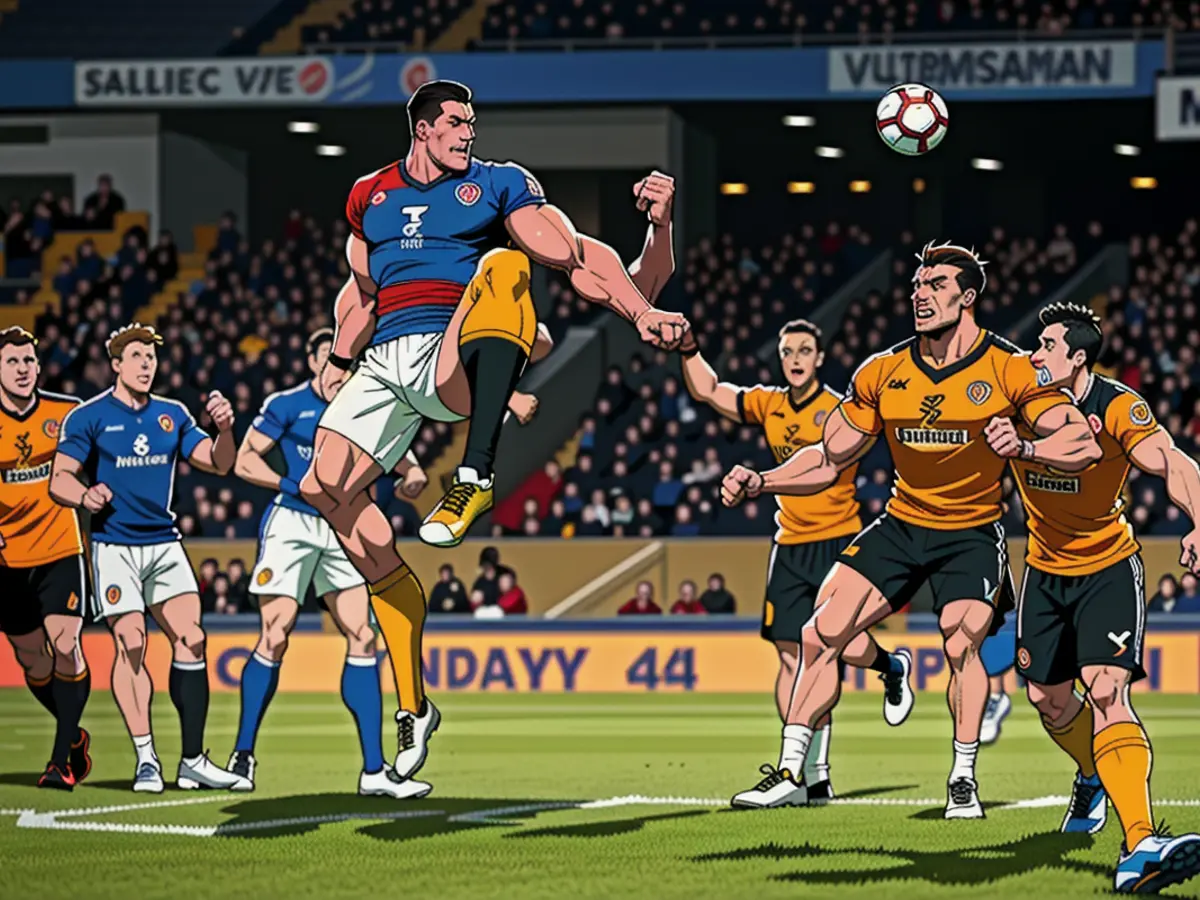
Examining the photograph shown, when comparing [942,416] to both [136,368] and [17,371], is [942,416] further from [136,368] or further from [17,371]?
[17,371]

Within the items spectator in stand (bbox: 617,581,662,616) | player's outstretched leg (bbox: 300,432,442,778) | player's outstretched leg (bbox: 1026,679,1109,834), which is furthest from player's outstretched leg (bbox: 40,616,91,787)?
spectator in stand (bbox: 617,581,662,616)

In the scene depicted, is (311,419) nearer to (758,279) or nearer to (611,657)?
(611,657)

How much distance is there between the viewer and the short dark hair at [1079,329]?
884cm


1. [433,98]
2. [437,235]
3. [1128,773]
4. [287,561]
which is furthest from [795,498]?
[1128,773]

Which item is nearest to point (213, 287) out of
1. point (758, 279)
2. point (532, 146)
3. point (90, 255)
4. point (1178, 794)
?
point (90, 255)

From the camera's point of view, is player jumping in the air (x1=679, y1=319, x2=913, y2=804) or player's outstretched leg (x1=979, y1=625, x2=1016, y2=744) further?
player's outstretched leg (x1=979, y1=625, x2=1016, y2=744)

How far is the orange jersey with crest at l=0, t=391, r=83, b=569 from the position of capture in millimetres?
11859

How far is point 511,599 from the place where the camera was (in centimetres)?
2212

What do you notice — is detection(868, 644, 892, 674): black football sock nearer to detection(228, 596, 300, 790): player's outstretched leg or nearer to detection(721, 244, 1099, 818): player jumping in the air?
detection(721, 244, 1099, 818): player jumping in the air

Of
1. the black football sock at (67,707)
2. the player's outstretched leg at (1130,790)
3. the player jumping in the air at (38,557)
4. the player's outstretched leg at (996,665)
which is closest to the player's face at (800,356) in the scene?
the player's outstretched leg at (996,665)

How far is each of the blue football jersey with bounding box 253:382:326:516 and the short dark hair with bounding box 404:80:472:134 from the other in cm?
293

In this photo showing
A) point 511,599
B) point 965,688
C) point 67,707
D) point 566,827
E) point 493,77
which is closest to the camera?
point 566,827

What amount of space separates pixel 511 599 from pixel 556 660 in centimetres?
123

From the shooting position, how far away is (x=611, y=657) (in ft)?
69.1
